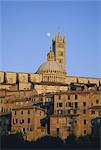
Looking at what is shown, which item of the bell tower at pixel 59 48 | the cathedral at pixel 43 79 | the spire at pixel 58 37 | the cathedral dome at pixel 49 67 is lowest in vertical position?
the cathedral at pixel 43 79

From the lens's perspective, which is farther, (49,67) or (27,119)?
(49,67)

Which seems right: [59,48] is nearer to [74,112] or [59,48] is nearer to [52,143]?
[74,112]

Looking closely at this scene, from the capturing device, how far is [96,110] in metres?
51.3

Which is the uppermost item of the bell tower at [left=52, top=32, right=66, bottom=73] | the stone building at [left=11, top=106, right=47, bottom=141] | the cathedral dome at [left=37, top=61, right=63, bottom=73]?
the bell tower at [left=52, top=32, right=66, bottom=73]

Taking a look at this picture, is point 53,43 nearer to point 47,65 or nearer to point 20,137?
point 47,65

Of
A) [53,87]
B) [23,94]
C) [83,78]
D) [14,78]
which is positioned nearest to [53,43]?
[83,78]

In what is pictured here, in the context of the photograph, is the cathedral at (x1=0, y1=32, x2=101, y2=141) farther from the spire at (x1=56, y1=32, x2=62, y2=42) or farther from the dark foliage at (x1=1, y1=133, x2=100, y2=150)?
the spire at (x1=56, y1=32, x2=62, y2=42)

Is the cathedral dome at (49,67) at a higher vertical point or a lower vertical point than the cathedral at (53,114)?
higher

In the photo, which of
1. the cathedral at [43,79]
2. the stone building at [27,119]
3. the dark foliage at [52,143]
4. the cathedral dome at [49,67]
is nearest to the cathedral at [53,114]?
the stone building at [27,119]

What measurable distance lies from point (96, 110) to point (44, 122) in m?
5.86

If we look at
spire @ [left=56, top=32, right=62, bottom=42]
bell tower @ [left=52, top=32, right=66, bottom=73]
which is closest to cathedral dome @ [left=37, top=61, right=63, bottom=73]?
bell tower @ [left=52, top=32, right=66, bottom=73]

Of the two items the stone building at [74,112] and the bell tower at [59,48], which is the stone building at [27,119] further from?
the bell tower at [59,48]

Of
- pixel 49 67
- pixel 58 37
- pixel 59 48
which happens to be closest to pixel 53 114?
pixel 49 67

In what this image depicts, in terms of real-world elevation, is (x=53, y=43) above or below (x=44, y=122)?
above
